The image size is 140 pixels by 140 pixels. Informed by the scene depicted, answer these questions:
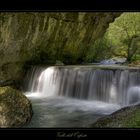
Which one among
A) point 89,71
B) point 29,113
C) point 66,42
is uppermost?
point 66,42

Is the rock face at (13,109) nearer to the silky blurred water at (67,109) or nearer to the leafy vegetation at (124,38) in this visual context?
the silky blurred water at (67,109)

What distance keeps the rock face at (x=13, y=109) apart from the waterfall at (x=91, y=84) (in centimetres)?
302

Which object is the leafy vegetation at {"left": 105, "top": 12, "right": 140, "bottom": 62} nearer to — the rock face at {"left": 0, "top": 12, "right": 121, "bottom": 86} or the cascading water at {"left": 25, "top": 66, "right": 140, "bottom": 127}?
the rock face at {"left": 0, "top": 12, "right": 121, "bottom": 86}

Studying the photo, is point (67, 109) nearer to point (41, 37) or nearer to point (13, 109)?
point (13, 109)

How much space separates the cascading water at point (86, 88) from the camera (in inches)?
343

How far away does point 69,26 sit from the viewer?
13930 mm

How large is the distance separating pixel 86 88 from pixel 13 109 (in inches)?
153

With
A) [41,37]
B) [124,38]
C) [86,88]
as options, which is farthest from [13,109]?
[124,38]

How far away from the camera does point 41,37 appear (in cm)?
1222

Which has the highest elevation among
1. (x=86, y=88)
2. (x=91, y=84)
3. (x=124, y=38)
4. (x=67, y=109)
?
(x=124, y=38)
